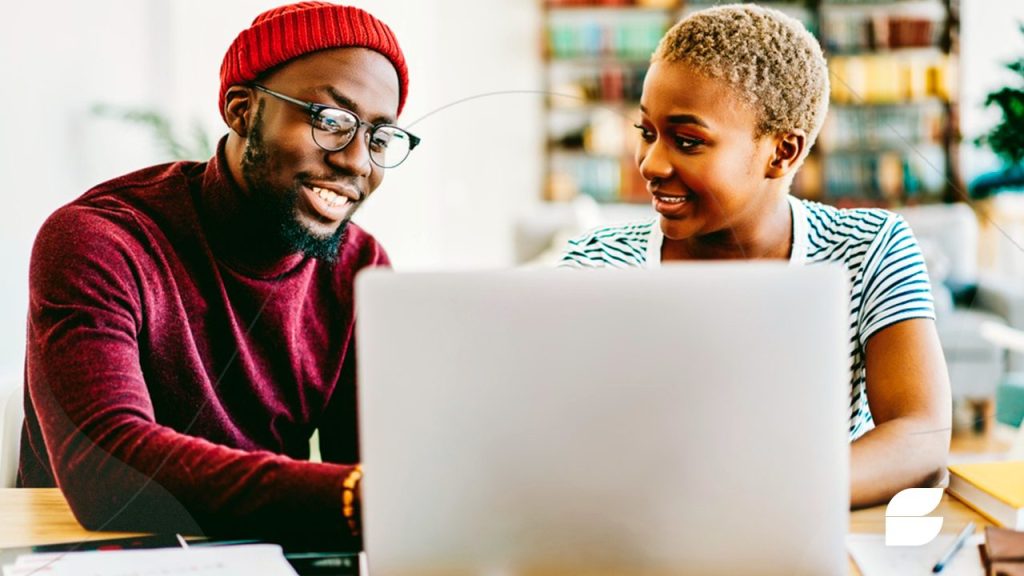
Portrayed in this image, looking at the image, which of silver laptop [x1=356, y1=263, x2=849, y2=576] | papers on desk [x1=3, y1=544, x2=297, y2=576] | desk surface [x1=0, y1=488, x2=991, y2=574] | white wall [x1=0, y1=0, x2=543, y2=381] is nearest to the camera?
silver laptop [x1=356, y1=263, x2=849, y2=576]

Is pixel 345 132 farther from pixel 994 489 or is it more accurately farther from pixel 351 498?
pixel 994 489

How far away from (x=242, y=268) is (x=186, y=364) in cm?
14

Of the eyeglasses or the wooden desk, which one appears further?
the eyeglasses

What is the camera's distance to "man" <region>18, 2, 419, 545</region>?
1.05 m

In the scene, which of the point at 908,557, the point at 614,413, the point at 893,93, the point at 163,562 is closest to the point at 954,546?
the point at 908,557

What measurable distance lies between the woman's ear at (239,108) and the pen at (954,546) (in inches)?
37.4

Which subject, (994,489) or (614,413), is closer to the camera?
(614,413)

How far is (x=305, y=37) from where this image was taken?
119 centimetres

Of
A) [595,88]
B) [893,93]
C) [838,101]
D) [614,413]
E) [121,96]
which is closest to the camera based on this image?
[614,413]

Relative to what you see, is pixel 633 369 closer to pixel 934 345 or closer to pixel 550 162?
pixel 934 345

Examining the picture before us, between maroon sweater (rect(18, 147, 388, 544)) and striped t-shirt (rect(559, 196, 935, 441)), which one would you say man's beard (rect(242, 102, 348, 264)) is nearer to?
maroon sweater (rect(18, 147, 388, 544))

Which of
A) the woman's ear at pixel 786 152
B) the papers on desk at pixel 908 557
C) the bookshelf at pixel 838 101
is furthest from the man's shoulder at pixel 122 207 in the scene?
the bookshelf at pixel 838 101

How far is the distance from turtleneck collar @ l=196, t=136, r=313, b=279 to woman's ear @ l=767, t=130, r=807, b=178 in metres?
0.65

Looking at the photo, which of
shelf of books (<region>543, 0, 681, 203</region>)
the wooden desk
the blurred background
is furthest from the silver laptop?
shelf of books (<region>543, 0, 681, 203</region>)
